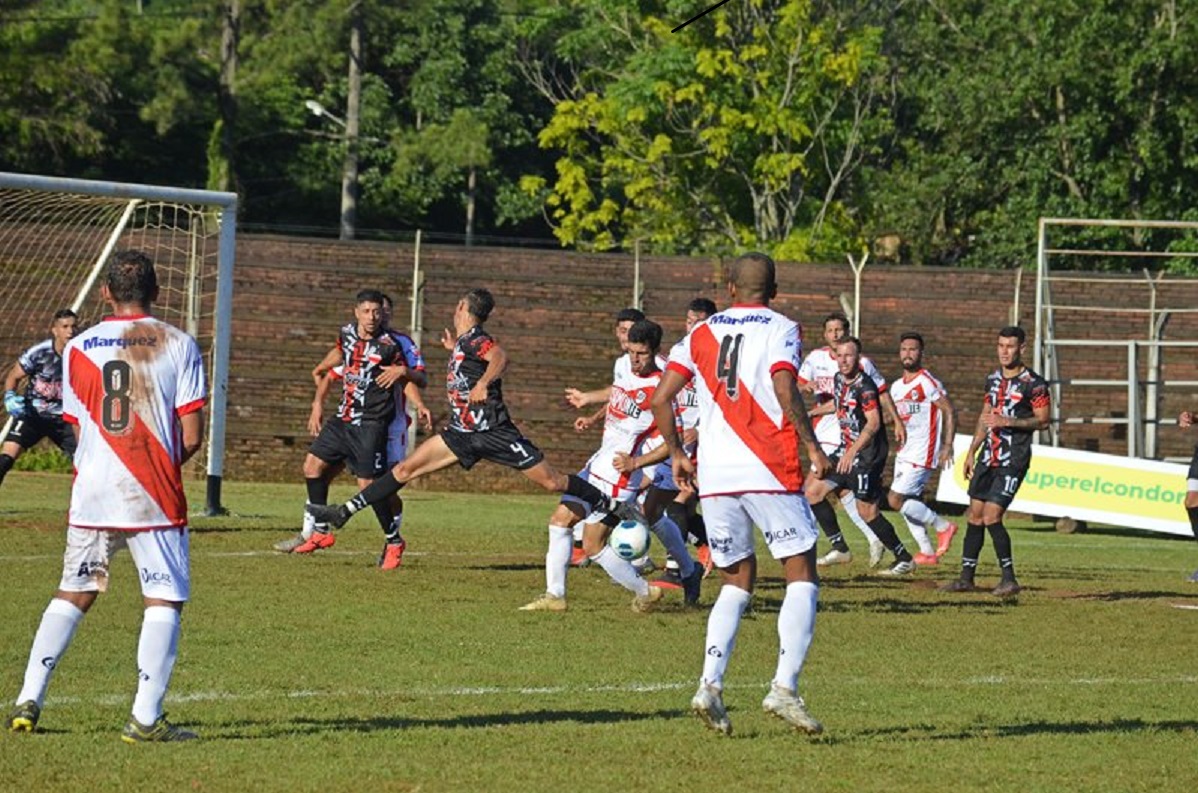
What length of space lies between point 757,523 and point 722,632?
557 millimetres

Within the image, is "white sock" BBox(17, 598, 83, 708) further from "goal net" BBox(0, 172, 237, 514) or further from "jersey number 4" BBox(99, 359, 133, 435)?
"goal net" BBox(0, 172, 237, 514)

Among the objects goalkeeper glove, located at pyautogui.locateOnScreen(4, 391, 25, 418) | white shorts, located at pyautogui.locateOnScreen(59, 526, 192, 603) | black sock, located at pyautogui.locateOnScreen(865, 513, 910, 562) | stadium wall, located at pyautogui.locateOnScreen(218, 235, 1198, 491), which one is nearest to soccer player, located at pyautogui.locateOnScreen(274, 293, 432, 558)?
goalkeeper glove, located at pyautogui.locateOnScreen(4, 391, 25, 418)

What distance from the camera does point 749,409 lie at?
955 cm

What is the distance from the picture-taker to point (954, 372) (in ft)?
102

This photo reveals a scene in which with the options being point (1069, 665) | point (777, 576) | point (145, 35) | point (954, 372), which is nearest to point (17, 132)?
point (145, 35)

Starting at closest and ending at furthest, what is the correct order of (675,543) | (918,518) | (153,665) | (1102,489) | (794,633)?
(153,665)
(794,633)
(675,543)
(918,518)
(1102,489)

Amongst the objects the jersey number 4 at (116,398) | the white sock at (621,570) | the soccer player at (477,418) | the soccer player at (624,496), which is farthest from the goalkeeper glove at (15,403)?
the jersey number 4 at (116,398)

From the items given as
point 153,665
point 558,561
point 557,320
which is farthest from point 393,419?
point 557,320

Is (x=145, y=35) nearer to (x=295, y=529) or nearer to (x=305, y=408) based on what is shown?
(x=305, y=408)

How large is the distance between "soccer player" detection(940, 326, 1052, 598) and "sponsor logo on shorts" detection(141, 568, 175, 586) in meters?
9.41

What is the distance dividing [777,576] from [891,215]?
2902 cm

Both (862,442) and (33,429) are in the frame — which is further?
(33,429)

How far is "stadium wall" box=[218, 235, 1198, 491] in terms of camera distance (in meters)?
30.5

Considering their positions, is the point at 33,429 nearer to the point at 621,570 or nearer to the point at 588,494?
the point at 588,494
